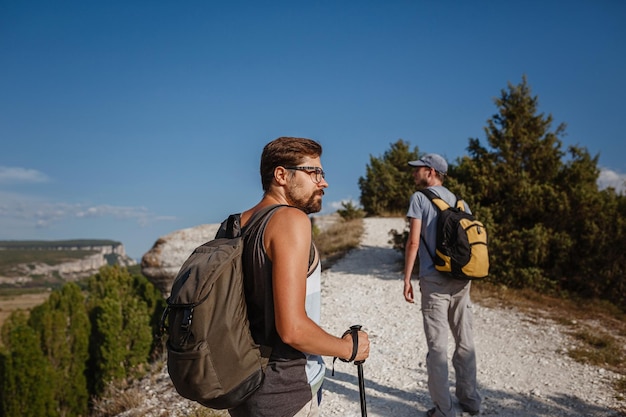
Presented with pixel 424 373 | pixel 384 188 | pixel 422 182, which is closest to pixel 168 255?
pixel 424 373

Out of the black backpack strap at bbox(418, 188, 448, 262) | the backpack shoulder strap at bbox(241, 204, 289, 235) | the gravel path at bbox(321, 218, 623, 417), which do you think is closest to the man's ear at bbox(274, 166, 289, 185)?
the backpack shoulder strap at bbox(241, 204, 289, 235)

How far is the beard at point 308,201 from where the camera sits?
1835 millimetres

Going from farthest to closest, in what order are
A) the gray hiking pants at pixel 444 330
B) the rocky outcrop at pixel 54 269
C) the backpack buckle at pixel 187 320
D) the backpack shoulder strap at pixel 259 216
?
the rocky outcrop at pixel 54 269, the gray hiking pants at pixel 444 330, the backpack shoulder strap at pixel 259 216, the backpack buckle at pixel 187 320

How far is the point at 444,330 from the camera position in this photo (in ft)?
12.4

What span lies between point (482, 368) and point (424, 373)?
35.3 inches

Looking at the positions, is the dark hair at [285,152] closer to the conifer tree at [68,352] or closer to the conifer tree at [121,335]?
the conifer tree at [121,335]

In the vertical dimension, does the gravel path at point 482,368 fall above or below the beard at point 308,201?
below

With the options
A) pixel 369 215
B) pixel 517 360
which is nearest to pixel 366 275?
pixel 517 360

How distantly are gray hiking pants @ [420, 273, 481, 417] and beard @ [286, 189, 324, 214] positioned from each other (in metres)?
2.29

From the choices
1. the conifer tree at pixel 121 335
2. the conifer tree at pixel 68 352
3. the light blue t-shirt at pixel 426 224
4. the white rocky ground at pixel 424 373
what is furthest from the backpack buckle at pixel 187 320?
the conifer tree at pixel 68 352

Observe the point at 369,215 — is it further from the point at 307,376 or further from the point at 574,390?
the point at 307,376

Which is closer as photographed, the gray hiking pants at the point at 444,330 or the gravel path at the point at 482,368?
the gray hiking pants at the point at 444,330

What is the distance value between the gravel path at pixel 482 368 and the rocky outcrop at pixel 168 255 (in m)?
4.78

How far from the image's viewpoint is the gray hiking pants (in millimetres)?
3789
